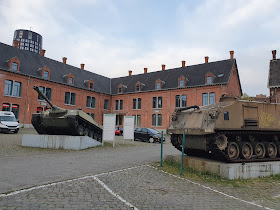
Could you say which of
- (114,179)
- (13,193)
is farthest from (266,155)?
(13,193)

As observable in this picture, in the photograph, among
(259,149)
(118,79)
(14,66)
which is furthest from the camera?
(118,79)

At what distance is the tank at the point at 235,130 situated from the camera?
8242 mm

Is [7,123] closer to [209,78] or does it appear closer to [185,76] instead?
[209,78]

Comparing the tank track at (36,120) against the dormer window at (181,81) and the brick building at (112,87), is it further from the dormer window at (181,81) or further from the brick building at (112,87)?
the dormer window at (181,81)

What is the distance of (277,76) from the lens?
34938 mm

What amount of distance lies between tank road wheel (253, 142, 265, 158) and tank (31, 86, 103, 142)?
956cm

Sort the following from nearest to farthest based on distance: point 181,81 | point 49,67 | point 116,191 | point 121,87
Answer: point 116,191, point 49,67, point 181,81, point 121,87

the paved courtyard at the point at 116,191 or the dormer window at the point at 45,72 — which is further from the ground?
the dormer window at the point at 45,72

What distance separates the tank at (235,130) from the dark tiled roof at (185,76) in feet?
88.5

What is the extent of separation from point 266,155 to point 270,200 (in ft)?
14.5

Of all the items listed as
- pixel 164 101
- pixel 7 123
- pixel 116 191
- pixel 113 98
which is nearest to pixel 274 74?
pixel 164 101

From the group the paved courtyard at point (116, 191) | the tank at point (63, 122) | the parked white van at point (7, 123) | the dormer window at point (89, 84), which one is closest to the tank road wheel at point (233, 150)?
the paved courtyard at point (116, 191)

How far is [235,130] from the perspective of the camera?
857 cm

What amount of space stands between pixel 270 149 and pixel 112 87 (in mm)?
43967
